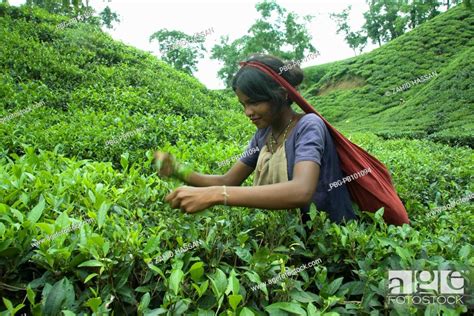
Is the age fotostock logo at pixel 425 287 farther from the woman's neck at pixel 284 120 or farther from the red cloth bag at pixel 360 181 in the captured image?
the woman's neck at pixel 284 120

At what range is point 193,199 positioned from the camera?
1.56 m

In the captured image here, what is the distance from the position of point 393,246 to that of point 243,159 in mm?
1195

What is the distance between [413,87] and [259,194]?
21.6 meters

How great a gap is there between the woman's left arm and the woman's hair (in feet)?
1.55

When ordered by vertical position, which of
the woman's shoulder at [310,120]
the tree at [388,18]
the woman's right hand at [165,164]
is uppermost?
the tree at [388,18]

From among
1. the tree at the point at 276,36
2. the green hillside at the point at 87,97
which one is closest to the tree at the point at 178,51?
the tree at the point at 276,36

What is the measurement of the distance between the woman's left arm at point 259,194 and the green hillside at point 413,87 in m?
10.2

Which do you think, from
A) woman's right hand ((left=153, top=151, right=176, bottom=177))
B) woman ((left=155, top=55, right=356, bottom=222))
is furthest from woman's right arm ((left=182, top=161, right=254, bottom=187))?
woman's right hand ((left=153, top=151, right=176, bottom=177))

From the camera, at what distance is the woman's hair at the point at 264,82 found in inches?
83.9

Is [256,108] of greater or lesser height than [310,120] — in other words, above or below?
above

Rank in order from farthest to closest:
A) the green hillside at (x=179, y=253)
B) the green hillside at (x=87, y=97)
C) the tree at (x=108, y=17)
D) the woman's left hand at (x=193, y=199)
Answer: the tree at (x=108, y=17) < the green hillside at (x=87, y=97) < the woman's left hand at (x=193, y=199) < the green hillside at (x=179, y=253)

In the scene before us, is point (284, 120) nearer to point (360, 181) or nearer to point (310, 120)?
point (310, 120)

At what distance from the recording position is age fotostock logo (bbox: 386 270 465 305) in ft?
4.50

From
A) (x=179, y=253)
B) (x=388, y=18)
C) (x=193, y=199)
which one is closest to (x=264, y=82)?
(x=193, y=199)
